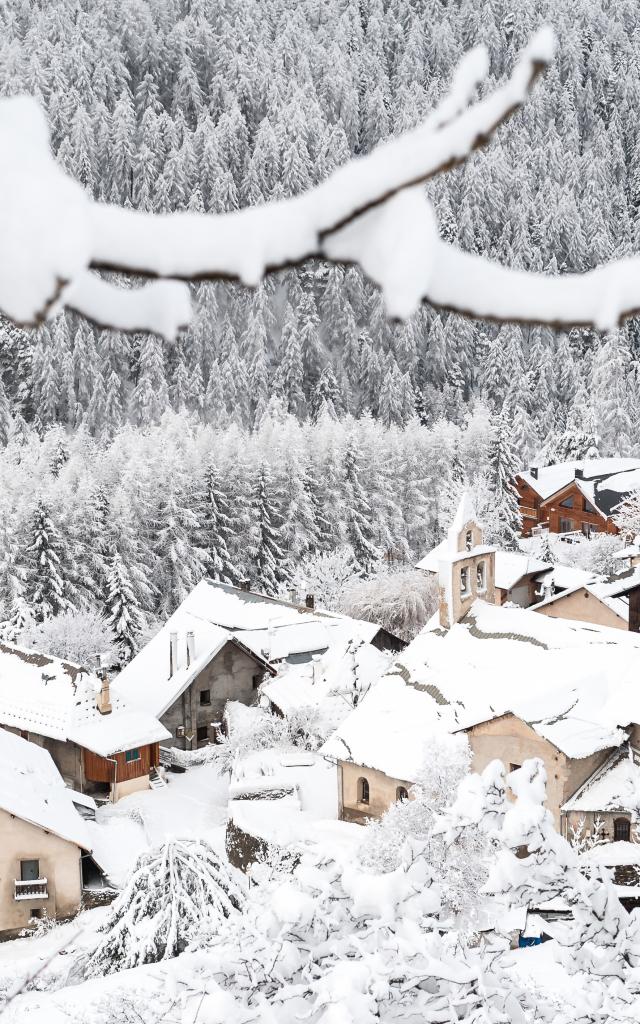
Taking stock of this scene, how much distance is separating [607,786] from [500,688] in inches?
145

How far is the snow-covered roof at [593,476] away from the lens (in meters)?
62.9

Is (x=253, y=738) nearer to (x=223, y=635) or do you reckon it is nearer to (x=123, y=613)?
(x=223, y=635)

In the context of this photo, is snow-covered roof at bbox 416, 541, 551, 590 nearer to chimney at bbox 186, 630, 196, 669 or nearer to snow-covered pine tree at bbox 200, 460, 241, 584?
chimney at bbox 186, 630, 196, 669

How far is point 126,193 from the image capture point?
129375mm

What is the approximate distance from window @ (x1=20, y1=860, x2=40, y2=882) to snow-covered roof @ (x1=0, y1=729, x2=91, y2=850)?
3.60 feet

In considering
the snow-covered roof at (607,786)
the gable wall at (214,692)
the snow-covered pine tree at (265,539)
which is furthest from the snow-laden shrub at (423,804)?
the snow-covered pine tree at (265,539)

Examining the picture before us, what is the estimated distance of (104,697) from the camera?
36562mm

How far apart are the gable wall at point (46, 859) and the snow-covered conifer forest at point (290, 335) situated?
2027 cm

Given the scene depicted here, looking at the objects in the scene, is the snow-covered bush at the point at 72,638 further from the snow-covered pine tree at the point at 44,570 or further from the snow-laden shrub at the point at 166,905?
the snow-laden shrub at the point at 166,905

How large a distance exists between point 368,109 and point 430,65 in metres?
22.9

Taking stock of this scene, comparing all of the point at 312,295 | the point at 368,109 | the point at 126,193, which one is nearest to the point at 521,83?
the point at 312,295

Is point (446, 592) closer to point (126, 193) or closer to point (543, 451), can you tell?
point (543, 451)

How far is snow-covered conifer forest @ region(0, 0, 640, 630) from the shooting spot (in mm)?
60281

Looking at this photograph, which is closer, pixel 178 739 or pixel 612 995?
pixel 612 995
